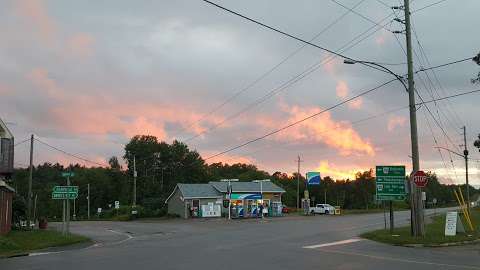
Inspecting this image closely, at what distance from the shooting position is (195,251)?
70.5ft

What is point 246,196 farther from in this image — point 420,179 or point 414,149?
point 420,179

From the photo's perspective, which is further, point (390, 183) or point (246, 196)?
point (246, 196)

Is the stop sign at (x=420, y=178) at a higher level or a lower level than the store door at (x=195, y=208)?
higher

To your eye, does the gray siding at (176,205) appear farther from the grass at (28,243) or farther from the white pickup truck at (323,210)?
the grass at (28,243)

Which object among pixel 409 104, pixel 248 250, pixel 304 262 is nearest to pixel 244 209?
pixel 409 104

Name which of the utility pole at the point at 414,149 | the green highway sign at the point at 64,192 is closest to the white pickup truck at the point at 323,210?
the green highway sign at the point at 64,192

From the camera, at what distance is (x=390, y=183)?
2995 centimetres

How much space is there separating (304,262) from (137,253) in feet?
23.3

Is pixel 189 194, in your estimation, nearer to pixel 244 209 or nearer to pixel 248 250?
pixel 244 209

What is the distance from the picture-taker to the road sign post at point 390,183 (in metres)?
29.7

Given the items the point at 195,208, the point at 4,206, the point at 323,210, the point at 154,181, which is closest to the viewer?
the point at 4,206

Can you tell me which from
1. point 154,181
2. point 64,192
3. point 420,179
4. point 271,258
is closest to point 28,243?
point 64,192

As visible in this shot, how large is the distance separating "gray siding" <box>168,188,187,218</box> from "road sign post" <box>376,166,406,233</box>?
4395cm

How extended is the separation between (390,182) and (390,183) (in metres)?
0.05
